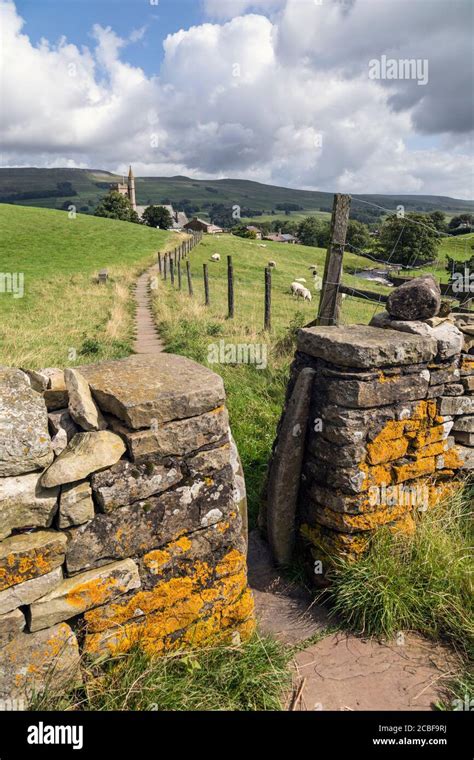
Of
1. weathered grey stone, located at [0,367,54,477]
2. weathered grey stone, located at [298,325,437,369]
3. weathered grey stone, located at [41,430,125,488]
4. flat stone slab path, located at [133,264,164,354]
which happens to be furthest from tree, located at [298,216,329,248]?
weathered grey stone, located at [0,367,54,477]

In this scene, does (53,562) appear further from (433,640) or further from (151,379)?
(433,640)

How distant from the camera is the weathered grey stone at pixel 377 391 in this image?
367cm

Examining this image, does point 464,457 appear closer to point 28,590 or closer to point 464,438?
point 464,438

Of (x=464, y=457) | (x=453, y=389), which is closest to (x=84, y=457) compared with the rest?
(x=453, y=389)

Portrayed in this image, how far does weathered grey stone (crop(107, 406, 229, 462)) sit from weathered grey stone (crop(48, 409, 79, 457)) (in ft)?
0.74

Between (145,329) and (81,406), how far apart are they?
11.6 m

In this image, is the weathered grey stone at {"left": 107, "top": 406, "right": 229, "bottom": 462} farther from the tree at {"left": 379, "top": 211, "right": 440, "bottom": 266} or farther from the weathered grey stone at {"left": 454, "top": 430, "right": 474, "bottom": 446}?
the tree at {"left": 379, "top": 211, "right": 440, "bottom": 266}

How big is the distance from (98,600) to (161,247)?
1615 inches

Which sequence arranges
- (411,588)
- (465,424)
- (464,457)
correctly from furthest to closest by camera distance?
(464,457) → (465,424) → (411,588)

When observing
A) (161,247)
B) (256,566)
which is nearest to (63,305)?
(256,566)

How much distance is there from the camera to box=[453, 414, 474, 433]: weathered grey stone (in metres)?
4.34

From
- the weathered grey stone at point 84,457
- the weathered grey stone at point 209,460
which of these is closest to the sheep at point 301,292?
the weathered grey stone at point 209,460

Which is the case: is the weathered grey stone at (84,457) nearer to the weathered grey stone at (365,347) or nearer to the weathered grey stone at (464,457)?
the weathered grey stone at (365,347)

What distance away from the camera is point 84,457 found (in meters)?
2.48
